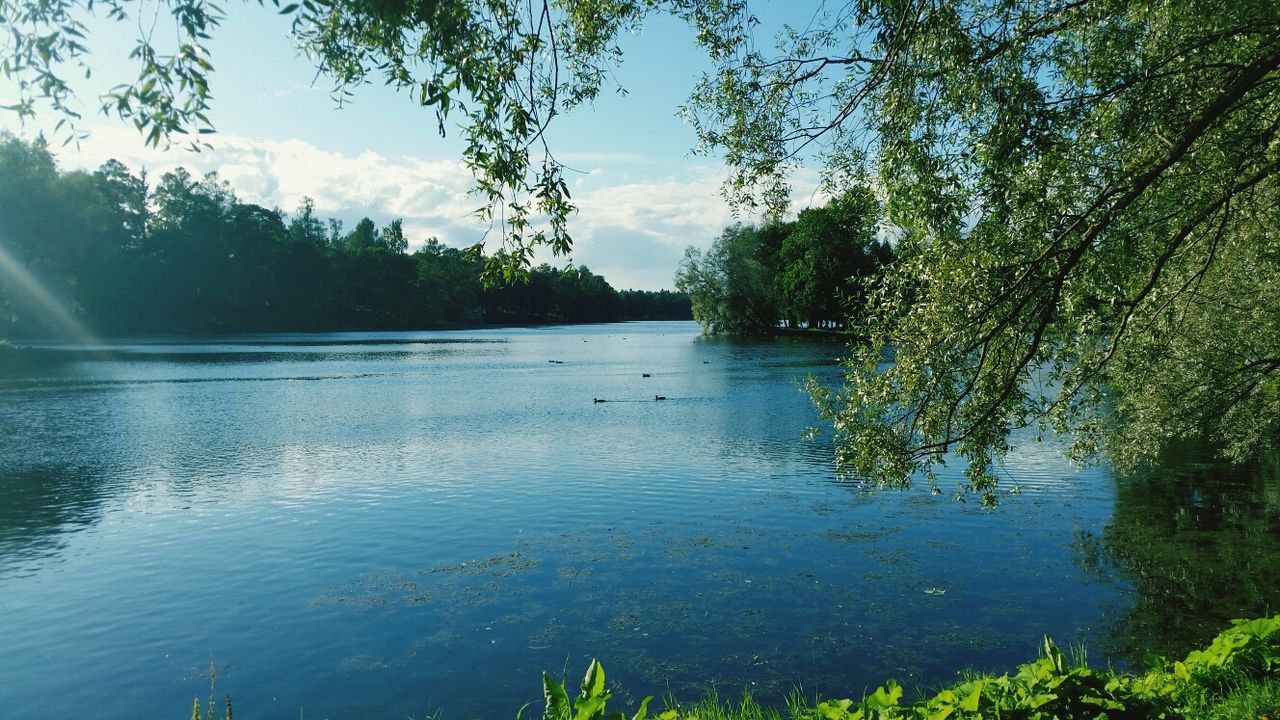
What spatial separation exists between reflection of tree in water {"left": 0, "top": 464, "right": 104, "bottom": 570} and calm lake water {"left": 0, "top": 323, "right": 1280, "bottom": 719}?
0.38ft

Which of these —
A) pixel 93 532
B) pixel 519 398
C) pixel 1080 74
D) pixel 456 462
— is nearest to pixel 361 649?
pixel 93 532

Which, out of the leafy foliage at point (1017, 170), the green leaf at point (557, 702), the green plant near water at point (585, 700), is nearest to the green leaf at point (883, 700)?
the green plant near water at point (585, 700)

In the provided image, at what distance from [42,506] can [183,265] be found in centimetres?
12548

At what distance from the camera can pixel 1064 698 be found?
16.6ft

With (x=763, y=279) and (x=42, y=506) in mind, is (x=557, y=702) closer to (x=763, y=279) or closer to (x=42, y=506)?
(x=42, y=506)

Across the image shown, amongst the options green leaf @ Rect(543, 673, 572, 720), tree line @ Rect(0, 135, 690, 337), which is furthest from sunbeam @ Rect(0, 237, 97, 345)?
green leaf @ Rect(543, 673, 572, 720)

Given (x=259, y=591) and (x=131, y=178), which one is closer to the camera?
(x=259, y=591)

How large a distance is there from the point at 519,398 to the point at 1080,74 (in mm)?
42119

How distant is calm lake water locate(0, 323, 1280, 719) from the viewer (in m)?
12.9

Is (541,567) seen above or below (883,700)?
below

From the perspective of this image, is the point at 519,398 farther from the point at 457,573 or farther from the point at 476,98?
the point at 476,98

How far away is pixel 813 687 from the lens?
12.1 metres

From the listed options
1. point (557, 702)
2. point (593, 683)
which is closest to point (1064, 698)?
point (593, 683)

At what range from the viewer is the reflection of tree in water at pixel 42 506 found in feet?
65.4
